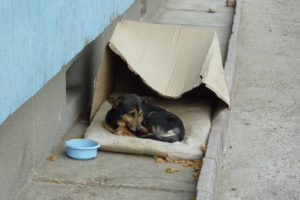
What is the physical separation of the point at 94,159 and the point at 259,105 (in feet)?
9.45

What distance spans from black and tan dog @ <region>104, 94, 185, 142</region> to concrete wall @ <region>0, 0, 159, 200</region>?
0.45 meters

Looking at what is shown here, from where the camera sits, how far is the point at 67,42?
5523mm

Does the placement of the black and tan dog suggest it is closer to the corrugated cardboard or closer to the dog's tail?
the dog's tail

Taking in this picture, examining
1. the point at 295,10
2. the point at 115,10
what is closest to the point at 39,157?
the point at 115,10

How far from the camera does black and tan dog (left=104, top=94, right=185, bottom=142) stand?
5938mm

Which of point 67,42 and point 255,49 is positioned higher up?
point 67,42

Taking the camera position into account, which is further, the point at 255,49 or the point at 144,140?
the point at 255,49

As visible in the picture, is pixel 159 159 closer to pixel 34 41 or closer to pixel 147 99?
pixel 147 99

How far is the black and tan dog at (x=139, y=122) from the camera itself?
234 inches

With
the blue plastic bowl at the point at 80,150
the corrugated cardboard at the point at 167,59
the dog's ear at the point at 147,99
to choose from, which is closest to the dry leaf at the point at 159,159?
the blue plastic bowl at the point at 80,150

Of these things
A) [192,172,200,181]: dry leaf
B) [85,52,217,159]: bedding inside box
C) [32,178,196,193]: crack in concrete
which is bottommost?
[85,52,217,159]: bedding inside box

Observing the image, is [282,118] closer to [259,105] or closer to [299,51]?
[259,105]

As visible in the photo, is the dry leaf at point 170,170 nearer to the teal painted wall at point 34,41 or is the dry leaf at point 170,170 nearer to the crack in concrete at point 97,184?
the crack in concrete at point 97,184

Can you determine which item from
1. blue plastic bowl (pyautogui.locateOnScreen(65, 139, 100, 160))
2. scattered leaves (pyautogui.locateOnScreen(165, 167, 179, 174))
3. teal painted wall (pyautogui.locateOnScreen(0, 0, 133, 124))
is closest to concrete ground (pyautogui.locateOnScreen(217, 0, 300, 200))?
scattered leaves (pyautogui.locateOnScreen(165, 167, 179, 174))
